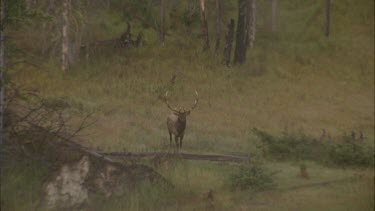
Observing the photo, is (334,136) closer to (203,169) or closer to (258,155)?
(258,155)

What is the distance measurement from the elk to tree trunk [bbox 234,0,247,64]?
104 inches

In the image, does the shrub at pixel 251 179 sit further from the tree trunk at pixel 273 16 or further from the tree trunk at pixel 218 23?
the tree trunk at pixel 273 16

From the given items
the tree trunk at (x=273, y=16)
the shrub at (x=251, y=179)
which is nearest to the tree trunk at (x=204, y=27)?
the shrub at (x=251, y=179)

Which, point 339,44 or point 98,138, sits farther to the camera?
point 339,44

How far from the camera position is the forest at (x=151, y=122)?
439 inches

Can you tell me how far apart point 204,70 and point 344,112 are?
837cm

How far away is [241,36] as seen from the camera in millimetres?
18000

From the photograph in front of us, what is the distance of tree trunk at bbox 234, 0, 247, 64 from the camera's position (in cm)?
1673

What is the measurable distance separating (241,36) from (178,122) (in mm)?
5090

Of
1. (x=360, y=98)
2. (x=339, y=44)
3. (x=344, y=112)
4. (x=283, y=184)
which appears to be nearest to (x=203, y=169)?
(x=283, y=184)

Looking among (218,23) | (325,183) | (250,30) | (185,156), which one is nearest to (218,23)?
(218,23)

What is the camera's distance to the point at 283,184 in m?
12.6

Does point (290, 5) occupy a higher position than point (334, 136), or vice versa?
point (290, 5)

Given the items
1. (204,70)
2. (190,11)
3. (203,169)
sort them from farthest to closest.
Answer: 1. (190,11)
2. (204,70)
3. (203,169)
